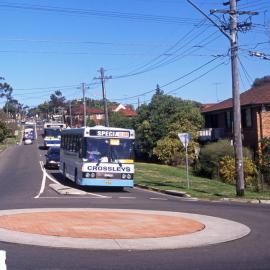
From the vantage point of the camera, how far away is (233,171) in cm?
3891

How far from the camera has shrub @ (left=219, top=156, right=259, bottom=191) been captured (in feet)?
121

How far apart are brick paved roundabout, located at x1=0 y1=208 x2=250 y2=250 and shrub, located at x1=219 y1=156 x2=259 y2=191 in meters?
19.5

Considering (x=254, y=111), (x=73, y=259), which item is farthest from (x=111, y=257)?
(x=254, y=111)

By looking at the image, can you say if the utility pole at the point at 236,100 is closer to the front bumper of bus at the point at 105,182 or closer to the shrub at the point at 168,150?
the front bumper of bus at the point at 105,182

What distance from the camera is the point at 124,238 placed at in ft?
41.3

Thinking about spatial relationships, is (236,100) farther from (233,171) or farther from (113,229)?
(233,171)

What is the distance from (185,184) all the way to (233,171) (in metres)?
6.39

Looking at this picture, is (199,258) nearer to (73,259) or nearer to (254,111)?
(73,259)

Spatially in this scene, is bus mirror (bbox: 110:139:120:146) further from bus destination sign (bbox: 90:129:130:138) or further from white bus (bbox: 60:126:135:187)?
bus destination sign (bbox: 90:129:130:138)

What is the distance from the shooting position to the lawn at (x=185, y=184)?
27.6 meters

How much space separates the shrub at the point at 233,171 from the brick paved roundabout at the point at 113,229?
1949 cm

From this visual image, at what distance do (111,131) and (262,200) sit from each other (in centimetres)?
731

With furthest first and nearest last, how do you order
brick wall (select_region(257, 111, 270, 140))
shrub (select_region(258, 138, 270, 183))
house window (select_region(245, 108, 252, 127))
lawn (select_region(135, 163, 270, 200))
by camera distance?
house window (select_region(245, 108, 252, 127))
brick wall (select_region(257, 111, 270, 140))
shrub (select_region(258, 138, 270, 183))
lawn (select_region(135, 163, 270, 200))

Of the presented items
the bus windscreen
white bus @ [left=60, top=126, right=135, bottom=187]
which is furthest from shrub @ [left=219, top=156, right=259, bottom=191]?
the bus windscreen
